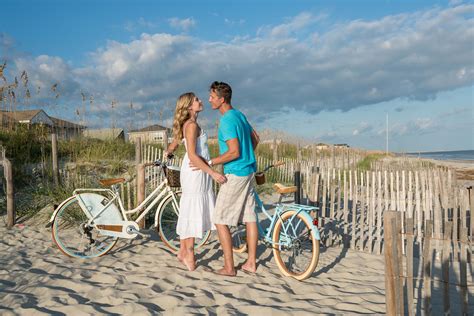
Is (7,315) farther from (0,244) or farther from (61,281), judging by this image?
(0,244)

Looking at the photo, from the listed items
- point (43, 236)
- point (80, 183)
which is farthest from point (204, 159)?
point (80, 183)

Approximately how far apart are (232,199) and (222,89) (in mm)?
1089

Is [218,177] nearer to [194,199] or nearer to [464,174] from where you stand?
Answer: [194,199]

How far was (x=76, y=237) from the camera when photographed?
567 centimetres

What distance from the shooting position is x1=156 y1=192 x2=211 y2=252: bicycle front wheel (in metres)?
4.79

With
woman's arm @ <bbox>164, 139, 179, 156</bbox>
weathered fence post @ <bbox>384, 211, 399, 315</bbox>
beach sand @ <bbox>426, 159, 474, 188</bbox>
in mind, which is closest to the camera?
weathered fence post @ <bbox>384, 211, 399, 315</bbox>

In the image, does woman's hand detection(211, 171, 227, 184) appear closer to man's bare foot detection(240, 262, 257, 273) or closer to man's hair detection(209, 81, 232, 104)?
man's hair detection(209, 81, 232, 104)

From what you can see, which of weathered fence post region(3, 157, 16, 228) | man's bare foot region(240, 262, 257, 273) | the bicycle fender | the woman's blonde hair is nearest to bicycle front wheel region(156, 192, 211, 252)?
man's bare foot region(240, 262, 257, 273)

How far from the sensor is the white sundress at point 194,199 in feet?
13.4

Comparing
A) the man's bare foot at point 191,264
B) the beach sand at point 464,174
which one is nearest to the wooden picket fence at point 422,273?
the man's bare foot at point 191,264

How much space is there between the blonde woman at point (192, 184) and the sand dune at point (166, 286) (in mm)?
458

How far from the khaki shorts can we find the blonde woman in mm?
230

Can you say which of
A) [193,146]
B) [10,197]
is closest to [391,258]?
[193,146]

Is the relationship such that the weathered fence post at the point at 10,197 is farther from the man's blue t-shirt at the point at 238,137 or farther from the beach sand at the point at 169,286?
the man's blue t-shirt at the point at 238,137
